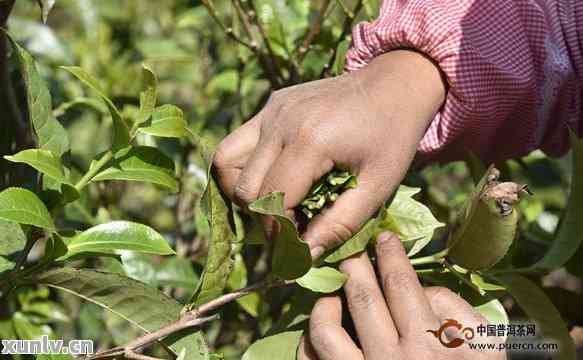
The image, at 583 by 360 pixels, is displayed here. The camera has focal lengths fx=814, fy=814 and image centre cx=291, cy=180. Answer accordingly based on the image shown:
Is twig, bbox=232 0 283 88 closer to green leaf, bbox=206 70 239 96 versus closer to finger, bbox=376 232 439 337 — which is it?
green leaf, bbox=206 70 239 96

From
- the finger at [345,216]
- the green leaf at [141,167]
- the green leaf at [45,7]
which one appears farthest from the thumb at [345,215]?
the green leaf at [45,7]

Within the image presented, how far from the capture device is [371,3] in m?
1.51

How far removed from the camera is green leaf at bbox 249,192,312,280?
0.98 m

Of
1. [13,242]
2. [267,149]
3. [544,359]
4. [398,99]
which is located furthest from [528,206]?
[13,242]

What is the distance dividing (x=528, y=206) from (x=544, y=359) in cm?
57

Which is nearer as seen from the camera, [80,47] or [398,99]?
[398,99]

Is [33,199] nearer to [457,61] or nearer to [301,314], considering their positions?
[301,314]

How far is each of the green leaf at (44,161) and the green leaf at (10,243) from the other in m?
0.12

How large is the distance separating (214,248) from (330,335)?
20cm

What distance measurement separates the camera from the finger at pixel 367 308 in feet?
3.67

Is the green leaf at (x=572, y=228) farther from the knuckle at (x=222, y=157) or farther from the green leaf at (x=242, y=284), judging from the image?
the green leaf at (x=242, y=284)

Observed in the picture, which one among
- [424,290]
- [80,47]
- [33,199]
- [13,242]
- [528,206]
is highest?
[33,199]

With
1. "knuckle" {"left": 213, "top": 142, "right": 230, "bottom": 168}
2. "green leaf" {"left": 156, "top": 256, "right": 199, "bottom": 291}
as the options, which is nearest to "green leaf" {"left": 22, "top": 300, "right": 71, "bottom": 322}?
"green leaf" {"left": 156, "top": 256, "right": 199, "bottom": 291}

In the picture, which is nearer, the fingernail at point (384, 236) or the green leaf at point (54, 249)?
the green leaf at point (54, 249)
